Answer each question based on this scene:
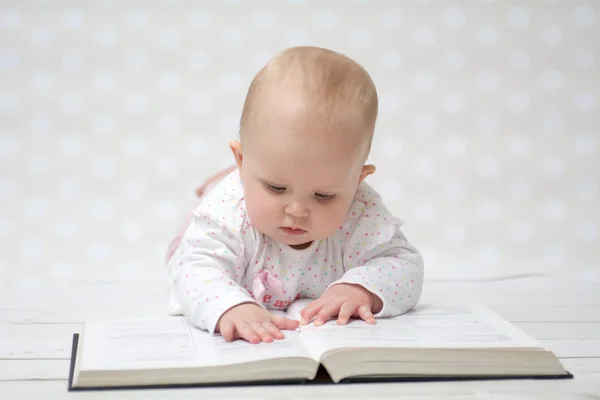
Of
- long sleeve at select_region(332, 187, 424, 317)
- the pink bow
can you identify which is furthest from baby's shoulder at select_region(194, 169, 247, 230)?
long sleeve at select_region(332, 187, 424, 317)

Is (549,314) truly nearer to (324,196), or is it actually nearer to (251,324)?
(324,196)

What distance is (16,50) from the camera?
2.82 meters

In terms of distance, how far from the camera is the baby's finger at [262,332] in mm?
1426

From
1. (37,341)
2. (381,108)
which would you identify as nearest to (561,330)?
(37,341)

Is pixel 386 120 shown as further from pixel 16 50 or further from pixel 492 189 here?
A: pixel 16 50

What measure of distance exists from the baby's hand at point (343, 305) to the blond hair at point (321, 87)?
10.6 inches

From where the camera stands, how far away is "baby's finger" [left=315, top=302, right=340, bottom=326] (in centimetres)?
154

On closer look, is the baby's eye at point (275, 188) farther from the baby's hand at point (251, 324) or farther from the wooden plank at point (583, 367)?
the wooden plank at point (583, 367)

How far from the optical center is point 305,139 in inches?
60.1

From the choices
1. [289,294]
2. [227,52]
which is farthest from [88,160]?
[289,294]

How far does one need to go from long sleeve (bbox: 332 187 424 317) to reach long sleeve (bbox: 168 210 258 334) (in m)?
0.20

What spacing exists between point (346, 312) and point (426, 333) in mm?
143

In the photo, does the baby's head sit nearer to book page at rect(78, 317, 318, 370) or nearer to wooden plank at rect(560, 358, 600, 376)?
book page at rect(78, 317, 318, 370)

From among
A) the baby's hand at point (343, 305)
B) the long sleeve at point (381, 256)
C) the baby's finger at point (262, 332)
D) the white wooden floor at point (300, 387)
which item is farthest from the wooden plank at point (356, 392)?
the long sleeve at point (381, 256)
